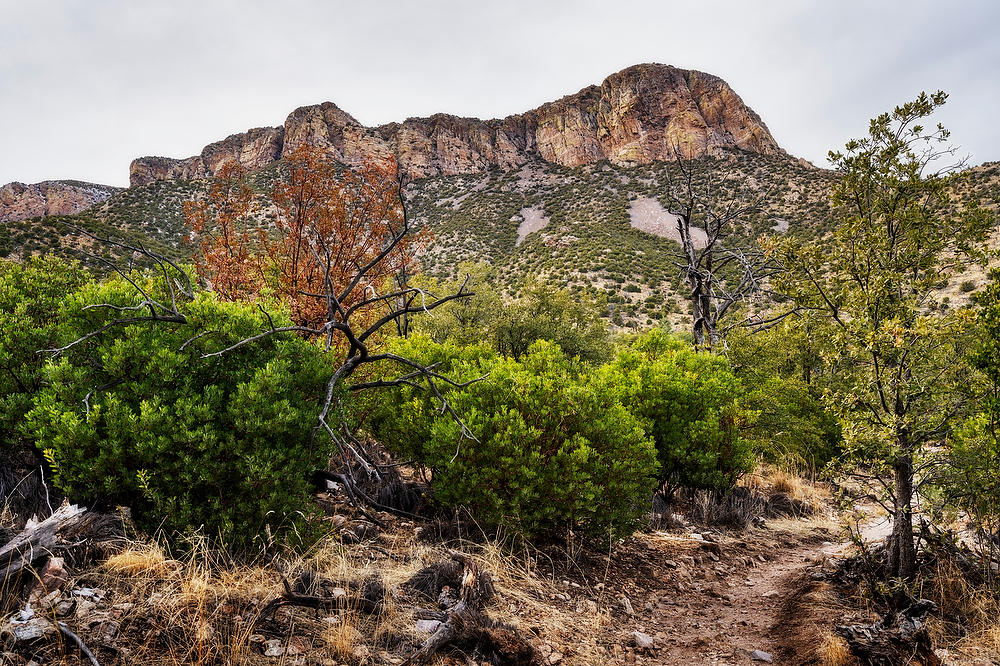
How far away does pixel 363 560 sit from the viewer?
4.47 m

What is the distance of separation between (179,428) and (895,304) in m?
6.21

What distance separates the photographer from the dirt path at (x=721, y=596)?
4.28 m

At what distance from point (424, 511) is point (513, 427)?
2020 millimetres

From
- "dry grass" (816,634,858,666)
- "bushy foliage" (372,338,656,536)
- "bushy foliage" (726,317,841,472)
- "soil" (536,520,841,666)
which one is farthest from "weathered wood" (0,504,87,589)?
"bushy foliage" (726,317,841,472)

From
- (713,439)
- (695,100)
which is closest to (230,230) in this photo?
(713,439)

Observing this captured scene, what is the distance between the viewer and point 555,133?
90625mm

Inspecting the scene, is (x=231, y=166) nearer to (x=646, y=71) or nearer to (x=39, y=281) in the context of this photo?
(x=39, y=281)

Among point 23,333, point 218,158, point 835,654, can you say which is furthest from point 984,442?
point 218,158

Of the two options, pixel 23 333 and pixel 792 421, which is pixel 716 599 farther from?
pixel 792 421

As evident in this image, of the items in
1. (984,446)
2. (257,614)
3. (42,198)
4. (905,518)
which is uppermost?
(42,198)

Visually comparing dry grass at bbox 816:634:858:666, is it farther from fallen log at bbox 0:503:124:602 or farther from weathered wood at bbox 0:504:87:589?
weathered wood at bbox 0:504:87:589

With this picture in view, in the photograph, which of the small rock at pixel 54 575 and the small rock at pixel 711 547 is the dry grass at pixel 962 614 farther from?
the small rock at pixel 54 575

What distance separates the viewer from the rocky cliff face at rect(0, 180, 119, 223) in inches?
3696

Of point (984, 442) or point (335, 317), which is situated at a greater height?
point (335, 317)
